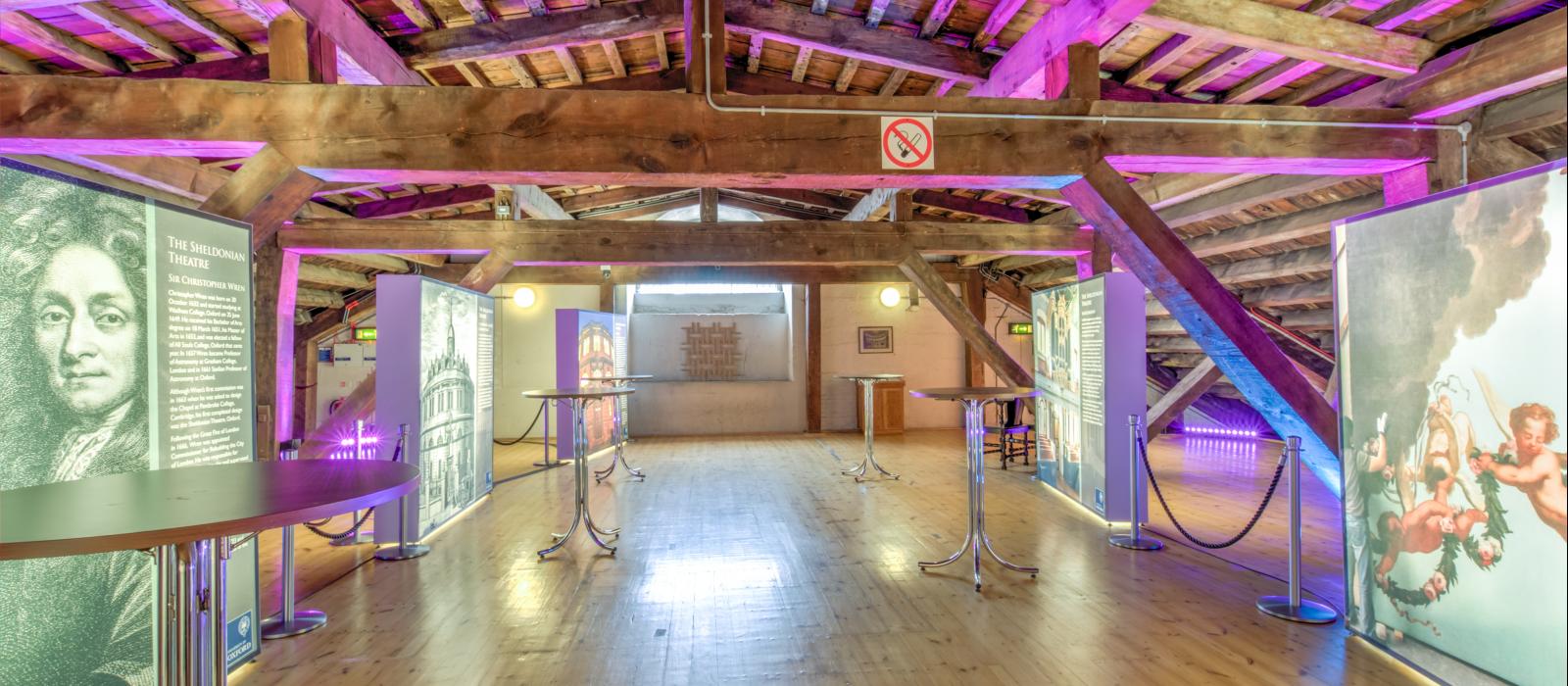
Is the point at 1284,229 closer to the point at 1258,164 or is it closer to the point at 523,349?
the point at 1258,164

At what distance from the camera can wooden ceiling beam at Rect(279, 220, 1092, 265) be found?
6844 millimetres

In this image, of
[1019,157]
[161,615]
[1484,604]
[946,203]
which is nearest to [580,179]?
[1019,157]

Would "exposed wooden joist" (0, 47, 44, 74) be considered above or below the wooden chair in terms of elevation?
above

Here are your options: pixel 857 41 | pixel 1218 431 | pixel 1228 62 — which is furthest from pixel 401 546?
pixel 1218 431

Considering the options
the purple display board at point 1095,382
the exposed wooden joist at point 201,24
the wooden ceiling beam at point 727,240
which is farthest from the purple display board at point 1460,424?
the exposed wooden joist at point 201,24

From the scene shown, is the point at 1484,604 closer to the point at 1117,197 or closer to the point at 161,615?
the point at 1117,197

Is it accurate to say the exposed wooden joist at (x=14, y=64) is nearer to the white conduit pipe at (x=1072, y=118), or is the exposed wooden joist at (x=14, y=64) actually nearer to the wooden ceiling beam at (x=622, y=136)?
the wooden ceiling beam at (x=622, y=136)

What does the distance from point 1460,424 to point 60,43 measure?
238 inches

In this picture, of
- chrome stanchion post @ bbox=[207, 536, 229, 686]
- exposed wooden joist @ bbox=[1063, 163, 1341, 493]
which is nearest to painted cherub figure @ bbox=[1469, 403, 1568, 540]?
exposed wooden joist @ bbox=[1063, 163, 1341, 493]

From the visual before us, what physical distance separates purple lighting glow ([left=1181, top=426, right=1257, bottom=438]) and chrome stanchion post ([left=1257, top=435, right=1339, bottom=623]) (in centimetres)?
755

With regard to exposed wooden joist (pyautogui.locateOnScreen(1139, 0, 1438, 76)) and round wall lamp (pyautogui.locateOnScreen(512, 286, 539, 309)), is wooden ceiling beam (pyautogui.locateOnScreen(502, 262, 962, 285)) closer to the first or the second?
round wall lamp (pyautogui.locateOnScreen(512, 286, 539, 309))

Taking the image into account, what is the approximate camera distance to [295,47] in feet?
11.2

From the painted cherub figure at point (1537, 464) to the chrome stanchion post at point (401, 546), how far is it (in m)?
4.91

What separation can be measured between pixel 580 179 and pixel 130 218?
1.76 m
